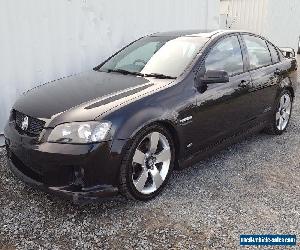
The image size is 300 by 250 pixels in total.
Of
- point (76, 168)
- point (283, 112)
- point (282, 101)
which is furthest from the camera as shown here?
point (283, 112)

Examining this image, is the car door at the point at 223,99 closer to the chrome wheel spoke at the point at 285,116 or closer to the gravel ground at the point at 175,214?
the gravel ground at the point at 175,214

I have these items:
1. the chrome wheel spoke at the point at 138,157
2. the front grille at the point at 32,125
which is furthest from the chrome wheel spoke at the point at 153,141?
the front grille at the point at 32,125

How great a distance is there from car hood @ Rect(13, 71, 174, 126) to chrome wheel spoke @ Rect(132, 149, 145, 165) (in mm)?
444

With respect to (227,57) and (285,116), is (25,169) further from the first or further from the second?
(285,116)

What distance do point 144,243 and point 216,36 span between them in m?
2.47

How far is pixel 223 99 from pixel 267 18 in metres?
8.21

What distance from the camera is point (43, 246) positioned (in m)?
2.76

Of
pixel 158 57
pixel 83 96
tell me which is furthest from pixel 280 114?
pixel 83 96

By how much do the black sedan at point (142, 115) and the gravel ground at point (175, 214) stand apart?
245 mm

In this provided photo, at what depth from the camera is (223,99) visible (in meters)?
3.92

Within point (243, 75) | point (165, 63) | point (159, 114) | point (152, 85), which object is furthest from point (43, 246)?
point (243, 75)

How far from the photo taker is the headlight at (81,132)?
2.92 m

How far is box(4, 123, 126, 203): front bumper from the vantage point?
114 inches

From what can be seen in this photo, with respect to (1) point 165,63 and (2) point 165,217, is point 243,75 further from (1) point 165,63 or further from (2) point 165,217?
(2) point 165,217
